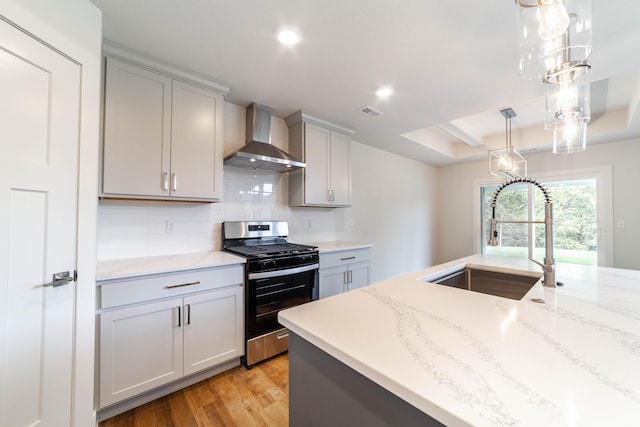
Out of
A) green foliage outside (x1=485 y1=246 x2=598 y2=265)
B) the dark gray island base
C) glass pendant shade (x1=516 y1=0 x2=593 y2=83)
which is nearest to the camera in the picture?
the dark gray island base

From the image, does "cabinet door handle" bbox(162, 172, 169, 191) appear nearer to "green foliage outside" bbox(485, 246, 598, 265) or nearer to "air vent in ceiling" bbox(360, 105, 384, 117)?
"air vent in ceiling" bbox(360, 105, 384, 117)

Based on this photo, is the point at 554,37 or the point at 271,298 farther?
the point at 271,298

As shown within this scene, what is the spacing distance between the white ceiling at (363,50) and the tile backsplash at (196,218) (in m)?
0.85

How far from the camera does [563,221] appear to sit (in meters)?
3.97

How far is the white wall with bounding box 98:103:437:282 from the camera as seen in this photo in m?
2.02

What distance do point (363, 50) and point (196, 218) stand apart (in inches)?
77.1

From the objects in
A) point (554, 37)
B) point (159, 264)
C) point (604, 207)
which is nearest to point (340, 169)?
point (159, 264)

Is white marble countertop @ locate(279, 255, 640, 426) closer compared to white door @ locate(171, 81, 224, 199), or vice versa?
white marble countertop @ locate(279, 255, 640, 426)

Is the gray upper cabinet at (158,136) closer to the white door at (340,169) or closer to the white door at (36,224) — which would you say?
the white door at (36,224)

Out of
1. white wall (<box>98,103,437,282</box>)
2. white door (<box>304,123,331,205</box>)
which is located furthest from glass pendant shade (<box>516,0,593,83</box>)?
white wall (<box>98,103,437,282</box>)

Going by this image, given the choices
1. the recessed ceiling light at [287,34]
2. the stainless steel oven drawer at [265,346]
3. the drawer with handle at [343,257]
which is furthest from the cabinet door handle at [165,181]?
the drawer with handle at [343,257]

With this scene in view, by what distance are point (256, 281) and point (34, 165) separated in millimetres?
1417

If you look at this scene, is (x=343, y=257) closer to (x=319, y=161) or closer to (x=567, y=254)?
(x=319, y=161)

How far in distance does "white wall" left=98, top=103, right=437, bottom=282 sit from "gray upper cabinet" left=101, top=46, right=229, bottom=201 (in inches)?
12.7
